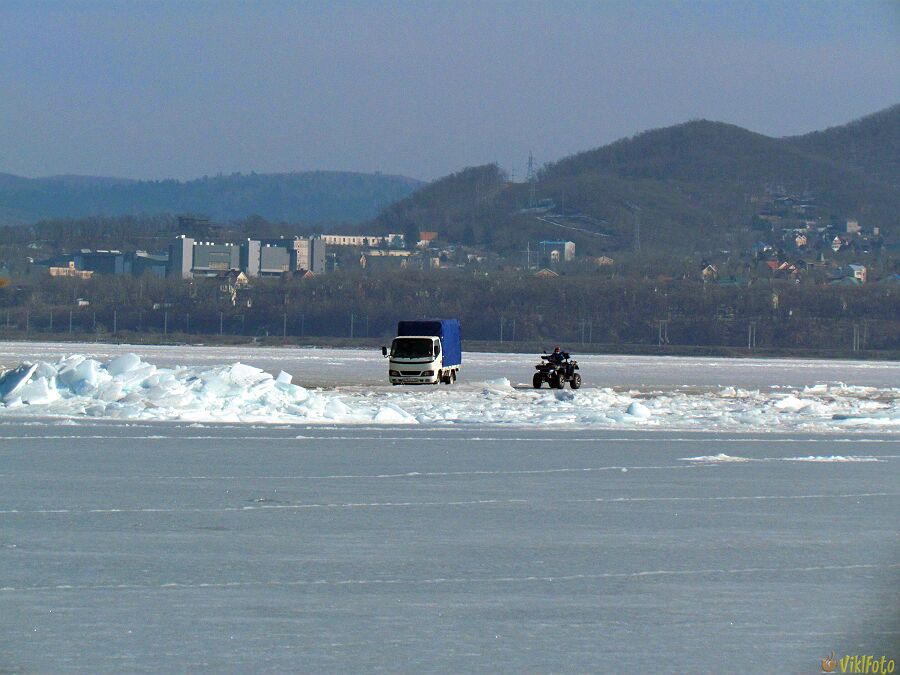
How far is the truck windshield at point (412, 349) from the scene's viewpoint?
46312 millimetres

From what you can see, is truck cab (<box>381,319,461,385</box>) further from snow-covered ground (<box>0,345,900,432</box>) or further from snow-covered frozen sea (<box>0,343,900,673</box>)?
snow-covered frozen sea (<box>0,343,900,673</box>)

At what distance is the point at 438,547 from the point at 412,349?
3386 centimetres

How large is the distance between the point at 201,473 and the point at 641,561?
8.45 m

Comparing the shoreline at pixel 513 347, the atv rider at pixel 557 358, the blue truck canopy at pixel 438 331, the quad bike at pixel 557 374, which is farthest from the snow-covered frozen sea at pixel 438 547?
the shoreline at pixel 513 347

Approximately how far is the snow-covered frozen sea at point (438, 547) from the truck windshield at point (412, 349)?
18.0 metres

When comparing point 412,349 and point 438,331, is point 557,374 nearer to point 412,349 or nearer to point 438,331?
point 412,349

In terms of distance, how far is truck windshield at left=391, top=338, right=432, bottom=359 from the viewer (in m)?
46.3

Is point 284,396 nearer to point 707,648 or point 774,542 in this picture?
point 774,542

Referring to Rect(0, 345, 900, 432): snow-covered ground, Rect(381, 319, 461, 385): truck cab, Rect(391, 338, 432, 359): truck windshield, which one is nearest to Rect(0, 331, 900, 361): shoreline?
Rect(381, 319, 461, 385): truck cab

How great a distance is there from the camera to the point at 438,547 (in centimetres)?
1270

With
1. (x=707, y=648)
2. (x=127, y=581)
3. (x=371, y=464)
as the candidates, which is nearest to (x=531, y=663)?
(x=707, y=648)

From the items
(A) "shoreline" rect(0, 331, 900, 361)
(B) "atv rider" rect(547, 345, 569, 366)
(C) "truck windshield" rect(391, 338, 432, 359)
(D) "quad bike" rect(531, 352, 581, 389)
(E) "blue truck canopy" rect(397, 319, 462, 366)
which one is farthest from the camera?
(A) "shoreline" rect(0, 331, 900, 361)

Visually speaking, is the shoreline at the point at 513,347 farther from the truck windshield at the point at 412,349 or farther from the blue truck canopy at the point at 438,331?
the truck windshield at the point at 412,349

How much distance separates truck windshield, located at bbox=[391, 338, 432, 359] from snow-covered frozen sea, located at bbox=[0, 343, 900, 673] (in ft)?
59.1
